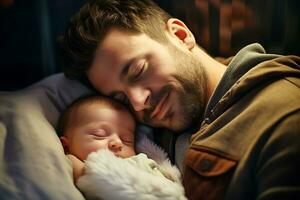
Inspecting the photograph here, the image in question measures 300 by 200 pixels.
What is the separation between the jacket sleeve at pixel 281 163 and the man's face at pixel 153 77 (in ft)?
1.06

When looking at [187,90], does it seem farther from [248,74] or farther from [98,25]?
[98,25]

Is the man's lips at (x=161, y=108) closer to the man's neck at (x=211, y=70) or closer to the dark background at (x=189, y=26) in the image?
the man's neck at (x=211, y=70)

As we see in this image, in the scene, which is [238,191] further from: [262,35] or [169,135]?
[262,35]

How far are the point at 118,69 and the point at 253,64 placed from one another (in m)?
0.37

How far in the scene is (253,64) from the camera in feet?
3.21

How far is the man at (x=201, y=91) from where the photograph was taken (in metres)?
0.79

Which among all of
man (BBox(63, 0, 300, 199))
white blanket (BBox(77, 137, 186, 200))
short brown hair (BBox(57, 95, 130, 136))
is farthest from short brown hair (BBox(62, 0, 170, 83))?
white blanket (BBox(77, 137, 186, 200))

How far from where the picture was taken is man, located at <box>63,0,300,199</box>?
2.60 feet

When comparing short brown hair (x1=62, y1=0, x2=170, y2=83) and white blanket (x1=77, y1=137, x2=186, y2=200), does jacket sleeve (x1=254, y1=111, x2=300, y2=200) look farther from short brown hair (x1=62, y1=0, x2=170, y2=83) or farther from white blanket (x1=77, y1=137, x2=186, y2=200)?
short brown hair (x1=62, y1=0, x2=170, y2=83)

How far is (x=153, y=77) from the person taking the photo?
1062 millimetres

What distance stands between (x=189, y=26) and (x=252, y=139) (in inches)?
21.5

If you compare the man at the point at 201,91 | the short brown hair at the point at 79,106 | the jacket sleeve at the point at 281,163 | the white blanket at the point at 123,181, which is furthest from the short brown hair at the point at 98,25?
the jacket sleeve at the point at 281,163

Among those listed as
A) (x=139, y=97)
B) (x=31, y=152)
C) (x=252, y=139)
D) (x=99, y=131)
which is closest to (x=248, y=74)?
(x=252, y=139)

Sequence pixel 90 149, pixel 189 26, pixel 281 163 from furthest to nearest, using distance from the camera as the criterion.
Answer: pixel 189 26
pixel 90 149
pixel 281 163
